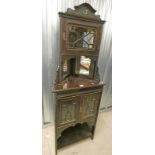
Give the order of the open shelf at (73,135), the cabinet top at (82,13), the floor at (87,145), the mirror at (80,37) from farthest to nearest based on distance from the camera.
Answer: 1. the open shelf at (73,135)
2. the floor at (87,145)
3. the mirror at (80,37)
4. the cabinet top at (82,13)

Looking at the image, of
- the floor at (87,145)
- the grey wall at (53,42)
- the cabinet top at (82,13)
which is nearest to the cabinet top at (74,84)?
the grey wall at (53,42)

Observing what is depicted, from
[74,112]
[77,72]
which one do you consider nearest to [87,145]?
[74,112]

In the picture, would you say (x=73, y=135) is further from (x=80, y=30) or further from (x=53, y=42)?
(x=80, y=30)

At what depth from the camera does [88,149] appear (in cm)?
171

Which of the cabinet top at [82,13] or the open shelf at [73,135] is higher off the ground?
the cabinet top at [82,13]

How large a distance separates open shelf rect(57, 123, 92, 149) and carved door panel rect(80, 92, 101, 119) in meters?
0.42

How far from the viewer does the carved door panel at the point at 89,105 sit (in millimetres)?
1538

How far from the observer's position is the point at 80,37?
5.14 feet

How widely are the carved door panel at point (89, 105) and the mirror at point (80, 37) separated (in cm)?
58

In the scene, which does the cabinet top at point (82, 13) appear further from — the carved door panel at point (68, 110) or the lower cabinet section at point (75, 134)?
the lower cabinet section at point (75, 134)

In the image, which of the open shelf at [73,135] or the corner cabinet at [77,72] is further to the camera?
the open shelf at [73,135]
